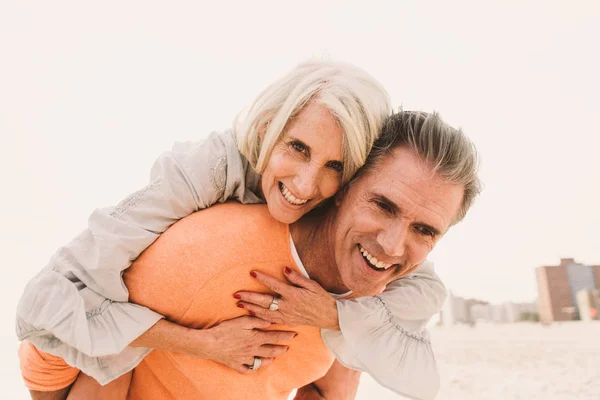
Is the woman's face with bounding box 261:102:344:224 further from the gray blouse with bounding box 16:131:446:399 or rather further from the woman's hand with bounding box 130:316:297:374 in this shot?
the woman's hand with bounding box 130:316:297:374

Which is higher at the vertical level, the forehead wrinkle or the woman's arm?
the forehead wrinkle

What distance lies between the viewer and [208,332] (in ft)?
5.15

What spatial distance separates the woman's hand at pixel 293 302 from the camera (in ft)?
5.22

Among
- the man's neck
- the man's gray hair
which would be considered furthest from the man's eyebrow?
the man's neck

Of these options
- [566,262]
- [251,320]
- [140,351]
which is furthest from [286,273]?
[566,262]

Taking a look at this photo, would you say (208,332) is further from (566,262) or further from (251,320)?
(566,262)

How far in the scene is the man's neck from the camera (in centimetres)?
171

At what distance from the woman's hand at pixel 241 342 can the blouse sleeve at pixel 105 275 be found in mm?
207

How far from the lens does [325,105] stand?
1558 mm

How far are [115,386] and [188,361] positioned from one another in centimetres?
28

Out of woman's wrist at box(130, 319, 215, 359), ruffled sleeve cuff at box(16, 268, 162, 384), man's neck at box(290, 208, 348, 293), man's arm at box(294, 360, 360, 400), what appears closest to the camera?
ruffled sleeve cuff at box(16, 268, 162, 384)

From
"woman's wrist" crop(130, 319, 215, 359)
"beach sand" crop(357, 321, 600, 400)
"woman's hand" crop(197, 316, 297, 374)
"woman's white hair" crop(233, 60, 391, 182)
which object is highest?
"woman's white hair" crop(233, 60, 391, 182)

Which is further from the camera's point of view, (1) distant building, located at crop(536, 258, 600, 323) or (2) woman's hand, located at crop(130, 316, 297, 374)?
(1) distant building, located at crop(536, 258, 600, 323)

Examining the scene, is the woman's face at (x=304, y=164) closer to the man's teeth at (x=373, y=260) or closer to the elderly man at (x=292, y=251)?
the elderly man at (x=292, y=251)
